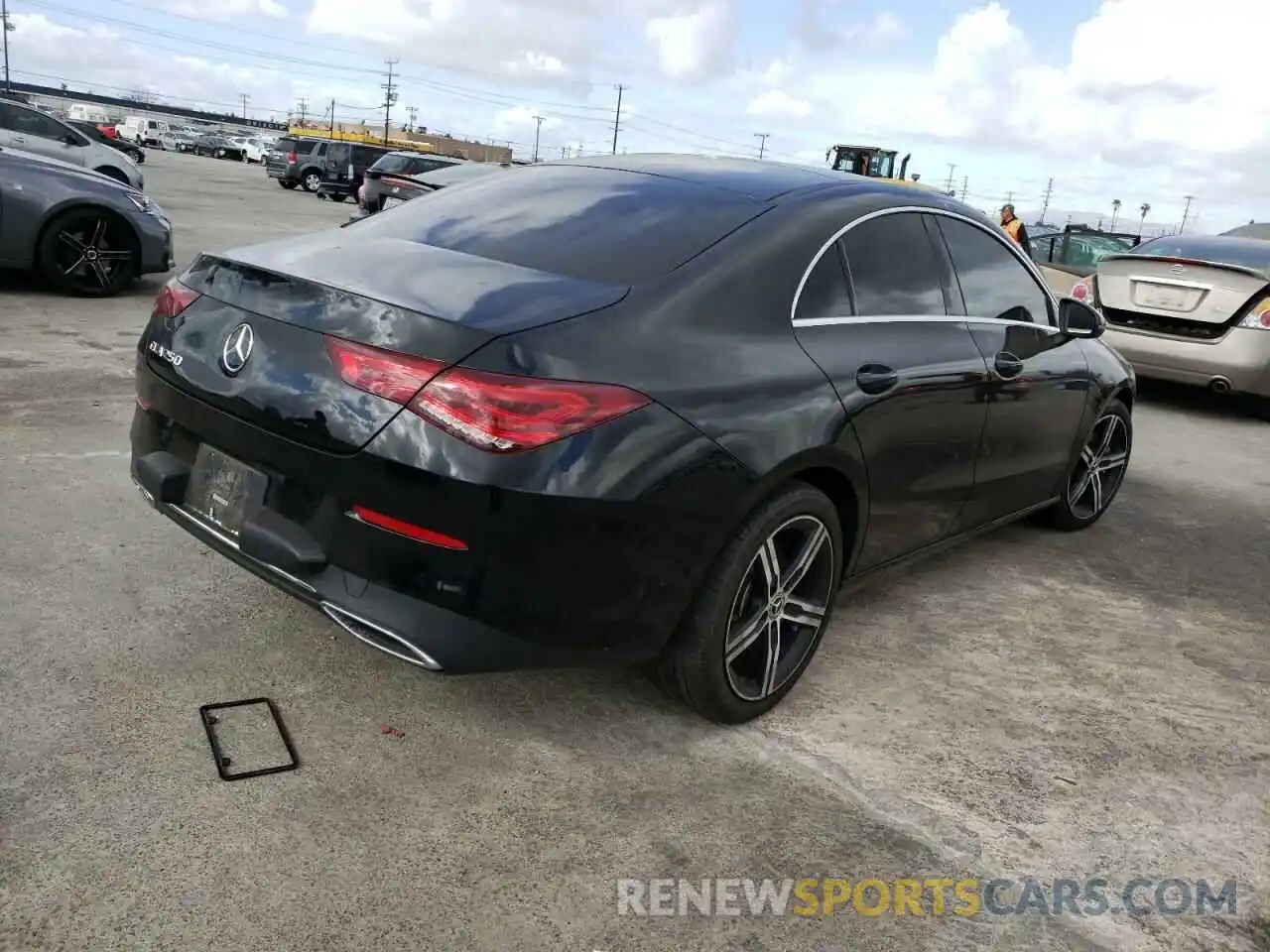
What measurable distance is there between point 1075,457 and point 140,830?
3960 mm

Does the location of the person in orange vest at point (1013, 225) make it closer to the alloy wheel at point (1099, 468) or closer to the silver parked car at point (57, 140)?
the alloy wheel at point (1099, 468)

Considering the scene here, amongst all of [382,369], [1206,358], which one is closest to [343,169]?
[1206,358]

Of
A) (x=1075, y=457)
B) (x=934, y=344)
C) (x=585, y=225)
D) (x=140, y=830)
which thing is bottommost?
(x=140, y=830)

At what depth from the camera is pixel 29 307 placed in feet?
26.2

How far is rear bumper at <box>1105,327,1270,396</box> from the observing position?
7.94m

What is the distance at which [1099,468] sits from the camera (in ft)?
17.0

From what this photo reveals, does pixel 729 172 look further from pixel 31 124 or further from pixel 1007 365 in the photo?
pixel 31 124

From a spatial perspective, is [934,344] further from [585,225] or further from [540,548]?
[540,548]

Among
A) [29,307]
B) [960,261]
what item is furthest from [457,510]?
[29,307]

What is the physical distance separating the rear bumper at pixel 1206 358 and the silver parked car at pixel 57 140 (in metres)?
12.2

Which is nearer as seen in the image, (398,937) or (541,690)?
(398,937)

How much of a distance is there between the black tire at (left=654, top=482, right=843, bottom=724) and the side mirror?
6.13ft

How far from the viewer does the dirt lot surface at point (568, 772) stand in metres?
2.21

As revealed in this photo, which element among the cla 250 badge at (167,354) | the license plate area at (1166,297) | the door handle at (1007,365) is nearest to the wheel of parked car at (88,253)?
the cla 250 badge at (167,354)
